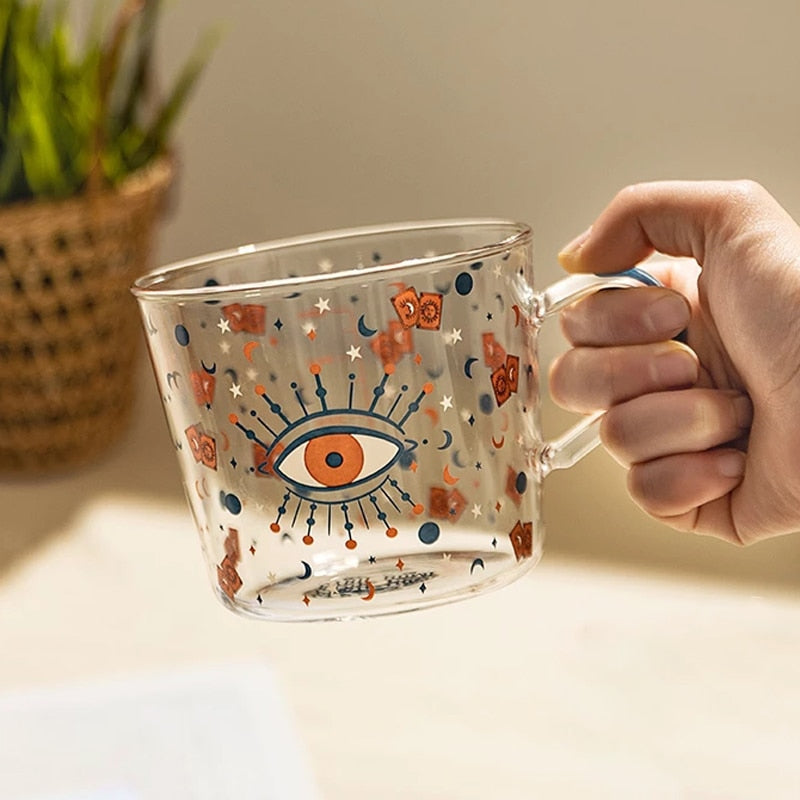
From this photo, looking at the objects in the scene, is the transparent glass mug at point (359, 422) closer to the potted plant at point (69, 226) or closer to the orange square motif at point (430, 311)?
the orange square motif at point (430, 311)

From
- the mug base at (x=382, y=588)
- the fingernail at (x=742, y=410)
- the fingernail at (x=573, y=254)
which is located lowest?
the mug base at (x=382, y=588)

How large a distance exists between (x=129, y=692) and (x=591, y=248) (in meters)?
0.40

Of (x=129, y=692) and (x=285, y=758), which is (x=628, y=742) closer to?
(x=285, y=758)

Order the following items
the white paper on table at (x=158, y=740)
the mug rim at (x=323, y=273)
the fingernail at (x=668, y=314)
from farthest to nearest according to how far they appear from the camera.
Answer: the white paper on table at (x=158, y=740), the fingernail at (x=668, y=314), the mug rim at (x=323, y=273)

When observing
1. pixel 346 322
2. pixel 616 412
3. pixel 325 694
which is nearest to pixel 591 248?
pixel 616 412

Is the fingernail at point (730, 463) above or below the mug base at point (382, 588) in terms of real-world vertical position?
below

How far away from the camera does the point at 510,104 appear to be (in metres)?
1.13

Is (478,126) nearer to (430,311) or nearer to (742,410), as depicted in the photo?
(742,410)

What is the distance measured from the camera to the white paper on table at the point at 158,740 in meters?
0.66

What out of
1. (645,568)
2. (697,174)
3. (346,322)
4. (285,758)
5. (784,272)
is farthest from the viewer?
(697,174)

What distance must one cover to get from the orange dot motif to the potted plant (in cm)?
59

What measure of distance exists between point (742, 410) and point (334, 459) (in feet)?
0.76

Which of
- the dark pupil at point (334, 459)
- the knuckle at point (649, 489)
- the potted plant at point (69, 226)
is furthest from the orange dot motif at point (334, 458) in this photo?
the potted plant at point (69, 226)

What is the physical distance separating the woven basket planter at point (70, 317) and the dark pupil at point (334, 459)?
609mm
